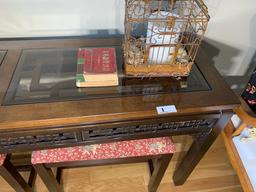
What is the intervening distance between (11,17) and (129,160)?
82 centimetres

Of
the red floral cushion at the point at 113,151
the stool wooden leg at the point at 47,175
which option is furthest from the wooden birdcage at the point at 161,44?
the stool wooden leg at the point at 47,175

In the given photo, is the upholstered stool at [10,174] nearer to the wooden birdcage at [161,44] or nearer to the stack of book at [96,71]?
the stack of book at [96,71]

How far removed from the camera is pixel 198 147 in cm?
96

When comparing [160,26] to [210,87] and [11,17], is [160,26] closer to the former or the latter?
[210,87]

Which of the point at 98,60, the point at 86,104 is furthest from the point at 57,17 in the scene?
the point at 86,104

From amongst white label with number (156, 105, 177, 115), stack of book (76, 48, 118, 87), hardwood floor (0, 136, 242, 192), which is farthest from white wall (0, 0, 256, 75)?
hardwood floor (0, 136, 242, 192)

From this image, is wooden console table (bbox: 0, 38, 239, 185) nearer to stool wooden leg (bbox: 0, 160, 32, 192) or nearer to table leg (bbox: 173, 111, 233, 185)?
table leg (bbox: 173, 111, 233, 185)

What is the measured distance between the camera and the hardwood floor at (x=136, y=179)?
4.01ft

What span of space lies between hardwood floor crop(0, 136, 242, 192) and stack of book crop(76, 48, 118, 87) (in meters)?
0.73

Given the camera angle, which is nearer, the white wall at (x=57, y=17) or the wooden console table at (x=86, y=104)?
the wooden console table at (x=86, y=104)

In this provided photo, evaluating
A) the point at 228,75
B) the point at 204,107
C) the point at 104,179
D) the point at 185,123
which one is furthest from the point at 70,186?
the point at 228,75

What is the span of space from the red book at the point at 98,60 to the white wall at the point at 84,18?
21 cm

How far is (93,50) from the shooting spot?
84 cm

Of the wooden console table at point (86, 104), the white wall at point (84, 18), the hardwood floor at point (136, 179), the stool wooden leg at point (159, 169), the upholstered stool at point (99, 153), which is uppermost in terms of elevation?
the white wall at point (84, 18)
